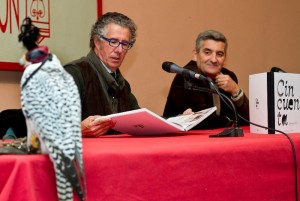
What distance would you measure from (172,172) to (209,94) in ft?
4.67

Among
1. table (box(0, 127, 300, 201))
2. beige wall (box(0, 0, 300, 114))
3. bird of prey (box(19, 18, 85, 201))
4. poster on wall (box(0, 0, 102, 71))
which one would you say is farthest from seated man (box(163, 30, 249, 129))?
bird of prey (box(19, 18, 85, 201))

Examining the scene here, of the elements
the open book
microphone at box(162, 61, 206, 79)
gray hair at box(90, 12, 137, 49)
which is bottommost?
the open book

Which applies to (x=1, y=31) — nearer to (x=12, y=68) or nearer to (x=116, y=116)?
(x=12, y=68)

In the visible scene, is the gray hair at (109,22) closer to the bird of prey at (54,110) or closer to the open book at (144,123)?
the open book at (144,123)

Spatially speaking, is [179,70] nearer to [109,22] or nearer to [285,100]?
[285,100]

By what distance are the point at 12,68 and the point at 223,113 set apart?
1048 mm

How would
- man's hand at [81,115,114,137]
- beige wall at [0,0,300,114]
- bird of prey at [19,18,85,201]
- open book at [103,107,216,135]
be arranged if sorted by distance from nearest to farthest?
bird of prey at [19,18,85,201], open book at [103,107,216,135], man's hand at [81,115,114,137], beige wall at [0,0,300,114]

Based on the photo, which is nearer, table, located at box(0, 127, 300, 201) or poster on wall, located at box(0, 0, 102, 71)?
table, located at box(0, 127, 300, 201)

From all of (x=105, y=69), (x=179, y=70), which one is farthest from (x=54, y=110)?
(x=105, y=69)

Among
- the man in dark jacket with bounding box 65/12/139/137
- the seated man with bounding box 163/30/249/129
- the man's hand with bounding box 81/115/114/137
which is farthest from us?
the seated man with bounding box 163/30/249/129

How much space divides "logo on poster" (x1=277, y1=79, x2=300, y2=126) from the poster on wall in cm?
105

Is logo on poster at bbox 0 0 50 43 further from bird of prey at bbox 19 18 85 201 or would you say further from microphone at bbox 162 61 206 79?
bird of prey at bbox 19 18 85 201

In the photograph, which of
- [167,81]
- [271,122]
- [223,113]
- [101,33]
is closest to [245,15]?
[167,81]

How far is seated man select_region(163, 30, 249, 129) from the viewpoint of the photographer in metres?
2.10
